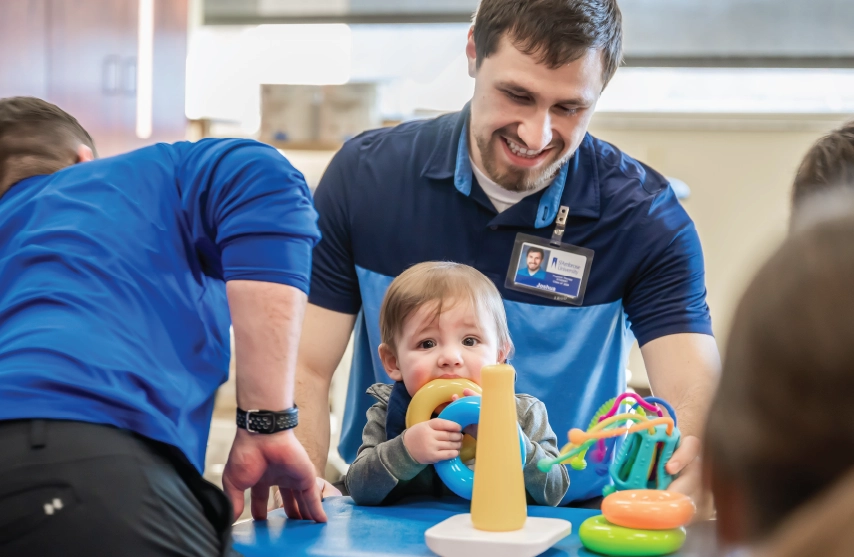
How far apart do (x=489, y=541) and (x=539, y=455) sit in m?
0.37

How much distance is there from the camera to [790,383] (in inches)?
16.7

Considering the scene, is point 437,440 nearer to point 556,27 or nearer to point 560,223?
point 560,223

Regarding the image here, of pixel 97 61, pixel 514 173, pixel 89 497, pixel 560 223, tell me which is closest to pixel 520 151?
pixel 514 173

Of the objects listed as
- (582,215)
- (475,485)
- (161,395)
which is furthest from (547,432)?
(161,395)

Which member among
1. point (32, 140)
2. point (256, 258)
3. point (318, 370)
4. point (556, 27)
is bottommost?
point (318, 370)

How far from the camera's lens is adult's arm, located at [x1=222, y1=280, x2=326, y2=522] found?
3.76 ft

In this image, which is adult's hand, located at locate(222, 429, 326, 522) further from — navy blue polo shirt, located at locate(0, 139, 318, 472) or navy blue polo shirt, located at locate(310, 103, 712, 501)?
navy blue polo shirt, located at locate(310, 103, 712, 501)

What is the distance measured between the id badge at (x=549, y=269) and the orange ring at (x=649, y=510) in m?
0.87

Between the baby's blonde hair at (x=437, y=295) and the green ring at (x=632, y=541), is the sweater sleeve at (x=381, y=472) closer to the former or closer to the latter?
the baby's blonde hair at (x=437, y=295)

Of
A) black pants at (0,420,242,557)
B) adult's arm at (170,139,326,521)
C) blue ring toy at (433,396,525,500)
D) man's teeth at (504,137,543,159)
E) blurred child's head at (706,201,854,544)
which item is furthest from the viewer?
man's teeth at (504,137,543,159)

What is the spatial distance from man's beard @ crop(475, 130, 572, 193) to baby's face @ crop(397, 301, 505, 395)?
460 mm

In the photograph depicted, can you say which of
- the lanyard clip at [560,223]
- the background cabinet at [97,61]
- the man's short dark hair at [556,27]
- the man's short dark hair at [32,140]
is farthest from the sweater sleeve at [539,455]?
the background cabinet at [97,61]

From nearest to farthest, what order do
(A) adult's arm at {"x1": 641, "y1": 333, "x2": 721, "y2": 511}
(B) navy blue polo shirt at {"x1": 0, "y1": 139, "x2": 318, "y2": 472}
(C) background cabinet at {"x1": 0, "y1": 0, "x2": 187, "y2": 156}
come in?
(B) navy blue polo shirt at {"x1": 0, "y1": 139, "x2": 318, "y2": 472} < (A) adult's arm at {"x1": 641, "y1": 333, "x2": 721, "y2": 511} < (C) background cabinet at {"x1": 0, "y1": 0, "x2": 187, "y2": 156}

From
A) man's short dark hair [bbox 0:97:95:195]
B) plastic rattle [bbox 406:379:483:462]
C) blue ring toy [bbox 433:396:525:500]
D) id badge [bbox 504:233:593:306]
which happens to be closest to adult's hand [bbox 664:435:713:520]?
blue ring toy [bbox 433:396:525:500]
